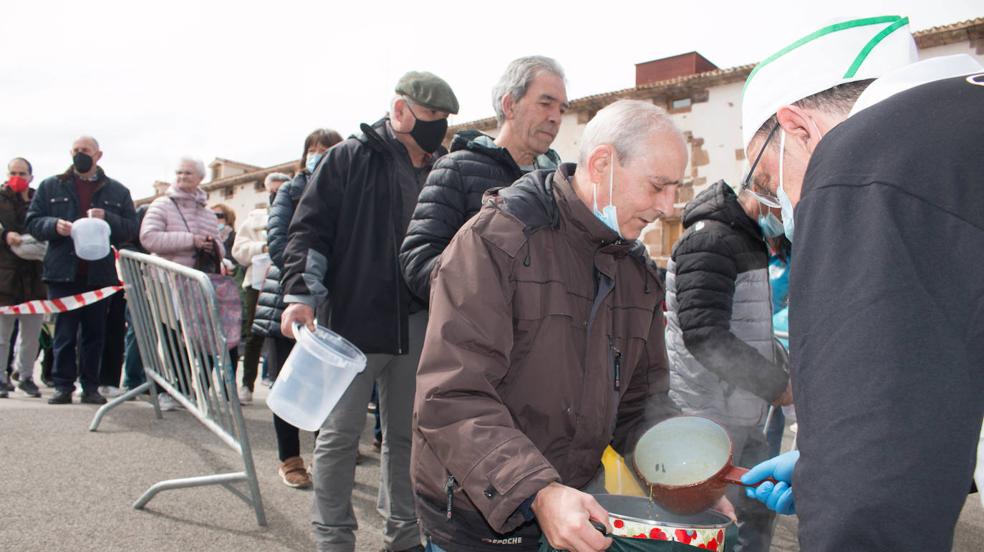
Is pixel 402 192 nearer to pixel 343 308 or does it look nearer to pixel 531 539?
pixel 343 308

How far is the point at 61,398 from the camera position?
539 cm

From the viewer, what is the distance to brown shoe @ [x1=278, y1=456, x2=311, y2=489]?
3.76 meters

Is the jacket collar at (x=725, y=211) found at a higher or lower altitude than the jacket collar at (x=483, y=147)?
lower

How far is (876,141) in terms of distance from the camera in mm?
778

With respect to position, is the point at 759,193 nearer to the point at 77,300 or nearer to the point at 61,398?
the point at 77,300

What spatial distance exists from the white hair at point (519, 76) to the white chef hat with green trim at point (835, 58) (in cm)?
178

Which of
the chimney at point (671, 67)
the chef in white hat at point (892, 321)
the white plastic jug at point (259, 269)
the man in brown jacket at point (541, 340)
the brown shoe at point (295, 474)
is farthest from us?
the chimney at point (671, 67)

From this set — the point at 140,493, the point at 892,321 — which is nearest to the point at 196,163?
the point at 140,493

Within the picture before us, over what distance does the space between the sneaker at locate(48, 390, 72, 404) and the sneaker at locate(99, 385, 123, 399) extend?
1.66ft

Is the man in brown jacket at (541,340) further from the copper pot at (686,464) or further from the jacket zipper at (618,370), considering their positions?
the copper pot at (686,464)

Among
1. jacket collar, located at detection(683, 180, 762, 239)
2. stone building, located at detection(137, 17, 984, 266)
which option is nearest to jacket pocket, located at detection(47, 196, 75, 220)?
jacket collar, located at detection(683, 180, 762, 239)

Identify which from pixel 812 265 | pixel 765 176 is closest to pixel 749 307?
pixel 765 176

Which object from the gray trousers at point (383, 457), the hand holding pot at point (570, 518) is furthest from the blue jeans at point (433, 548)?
the gray trousers at point (383, 457)

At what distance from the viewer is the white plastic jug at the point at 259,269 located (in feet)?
17.5
